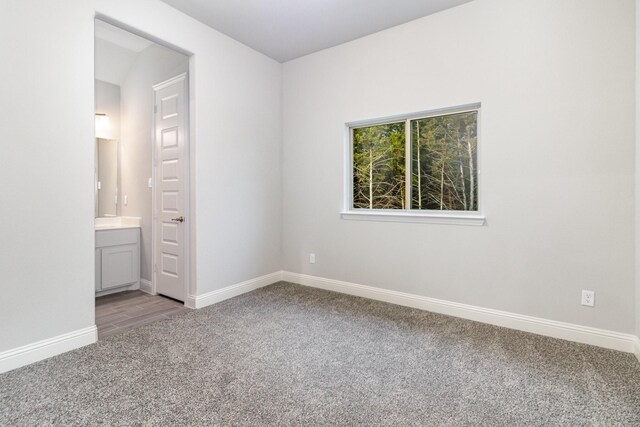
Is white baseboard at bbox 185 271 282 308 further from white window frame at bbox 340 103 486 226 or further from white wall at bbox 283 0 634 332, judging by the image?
white window frame at bbox 340 103 486 226

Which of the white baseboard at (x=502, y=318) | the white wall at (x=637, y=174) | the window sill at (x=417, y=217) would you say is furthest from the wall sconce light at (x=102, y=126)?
the white wall at (x=637, y=174)

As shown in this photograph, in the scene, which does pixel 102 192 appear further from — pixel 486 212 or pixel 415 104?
pixel 486 212

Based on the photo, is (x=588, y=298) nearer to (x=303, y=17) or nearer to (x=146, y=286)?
(x=303, y=17)

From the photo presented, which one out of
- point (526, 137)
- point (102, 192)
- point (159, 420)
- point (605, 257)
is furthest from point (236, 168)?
point (605, 257)

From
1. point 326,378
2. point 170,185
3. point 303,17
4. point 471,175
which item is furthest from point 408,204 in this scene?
point 170,185

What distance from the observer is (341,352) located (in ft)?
7.64

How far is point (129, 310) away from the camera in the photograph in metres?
3.23

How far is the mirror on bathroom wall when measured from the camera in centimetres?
397

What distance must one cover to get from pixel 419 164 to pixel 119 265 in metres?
3.53

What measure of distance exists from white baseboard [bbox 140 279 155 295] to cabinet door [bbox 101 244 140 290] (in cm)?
9

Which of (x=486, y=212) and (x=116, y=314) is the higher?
(x=486, y=212)

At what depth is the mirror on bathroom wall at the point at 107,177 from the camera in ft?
13.0

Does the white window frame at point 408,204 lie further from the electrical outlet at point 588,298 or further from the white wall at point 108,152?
the white wall at point 108,152

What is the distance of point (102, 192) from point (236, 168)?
1.79 meters
